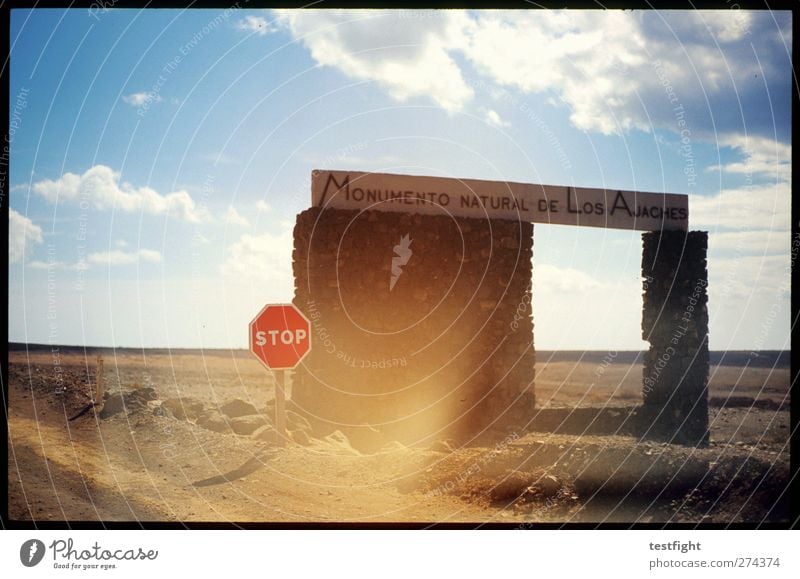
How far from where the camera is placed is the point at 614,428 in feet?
45.2

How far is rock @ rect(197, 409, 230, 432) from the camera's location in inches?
433

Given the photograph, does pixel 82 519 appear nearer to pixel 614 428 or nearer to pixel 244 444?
pixel 244 444

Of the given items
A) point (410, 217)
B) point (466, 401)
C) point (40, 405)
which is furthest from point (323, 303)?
point (40, 405)

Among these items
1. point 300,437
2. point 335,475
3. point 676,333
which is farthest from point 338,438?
point 676,333

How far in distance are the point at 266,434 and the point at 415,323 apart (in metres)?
3.03

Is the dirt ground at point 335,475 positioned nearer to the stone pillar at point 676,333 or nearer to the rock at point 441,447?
the rock at point 441,447

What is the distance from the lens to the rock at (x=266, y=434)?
32.9ft

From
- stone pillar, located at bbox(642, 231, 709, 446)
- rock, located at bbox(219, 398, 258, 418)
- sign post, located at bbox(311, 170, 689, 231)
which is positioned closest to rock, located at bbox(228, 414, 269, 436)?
rock, located at bbox(219, 398, 258, 418)

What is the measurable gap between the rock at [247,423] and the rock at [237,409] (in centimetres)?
59

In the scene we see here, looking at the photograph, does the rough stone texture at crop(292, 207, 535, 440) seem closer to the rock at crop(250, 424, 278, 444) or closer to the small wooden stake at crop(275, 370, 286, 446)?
the rock at crop(250, 424, 278, 444)

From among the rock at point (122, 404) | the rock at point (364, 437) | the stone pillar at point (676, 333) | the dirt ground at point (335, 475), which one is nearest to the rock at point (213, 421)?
the dirt ground at point (335, 475)

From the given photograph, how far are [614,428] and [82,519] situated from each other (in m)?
9.43

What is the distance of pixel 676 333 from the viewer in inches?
547

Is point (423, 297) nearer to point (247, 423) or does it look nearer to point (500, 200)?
point (500, 200)
